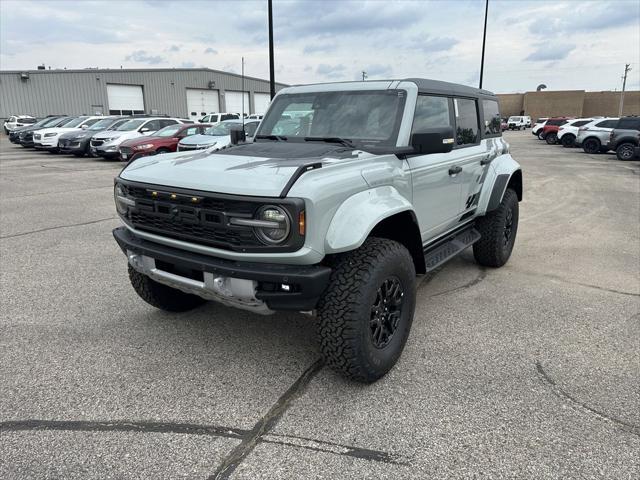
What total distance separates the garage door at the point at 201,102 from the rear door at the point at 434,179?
4524 centimetres

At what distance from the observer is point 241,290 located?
2.71 metres

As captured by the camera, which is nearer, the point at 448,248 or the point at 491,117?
the point at 448,248

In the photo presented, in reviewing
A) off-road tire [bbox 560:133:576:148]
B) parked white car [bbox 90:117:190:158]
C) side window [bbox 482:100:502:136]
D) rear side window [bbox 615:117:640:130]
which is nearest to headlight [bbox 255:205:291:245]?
side window [bbox 482:100:502:136]

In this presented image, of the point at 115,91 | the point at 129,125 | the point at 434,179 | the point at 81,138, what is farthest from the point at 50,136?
the point at 115,91

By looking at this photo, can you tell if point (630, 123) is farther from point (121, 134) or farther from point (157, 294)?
point (157, 294)

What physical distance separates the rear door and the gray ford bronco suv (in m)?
0.02

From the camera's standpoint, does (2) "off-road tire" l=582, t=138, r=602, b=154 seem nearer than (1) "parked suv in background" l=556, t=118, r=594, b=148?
Yes

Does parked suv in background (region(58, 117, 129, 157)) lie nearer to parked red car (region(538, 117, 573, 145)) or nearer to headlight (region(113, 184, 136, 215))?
headlight (region(113, 184, 136, 215))

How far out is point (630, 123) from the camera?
20.0 meters

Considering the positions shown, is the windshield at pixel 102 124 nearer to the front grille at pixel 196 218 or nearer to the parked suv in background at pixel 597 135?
the front grille at pixel 196 218

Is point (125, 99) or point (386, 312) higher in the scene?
point (125, 99)

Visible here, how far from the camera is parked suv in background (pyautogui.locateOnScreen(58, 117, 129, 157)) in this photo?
19188 mm

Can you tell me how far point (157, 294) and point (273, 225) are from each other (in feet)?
5.85

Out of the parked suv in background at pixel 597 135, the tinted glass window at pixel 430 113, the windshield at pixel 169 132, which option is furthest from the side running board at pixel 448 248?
the parked suv in background at pixel 597 135
